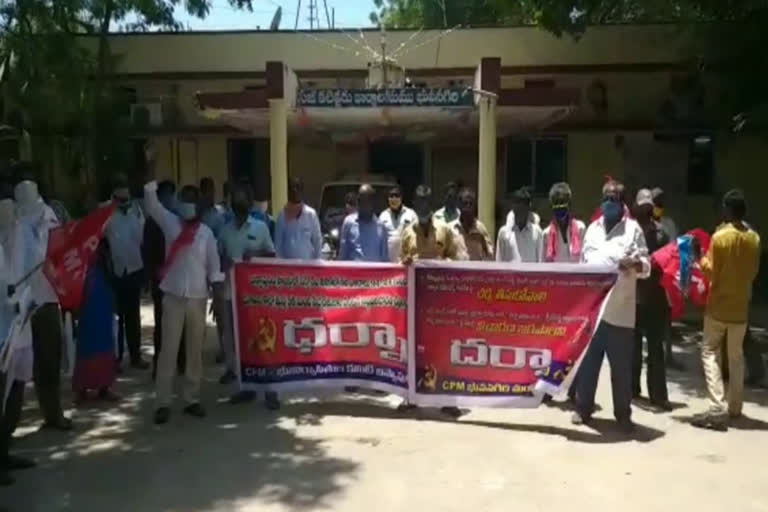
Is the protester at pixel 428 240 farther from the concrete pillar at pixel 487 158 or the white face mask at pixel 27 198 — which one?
the concrete pillar at pixel 487 158

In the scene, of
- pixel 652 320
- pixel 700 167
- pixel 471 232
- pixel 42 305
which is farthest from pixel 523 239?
pixel 700 167

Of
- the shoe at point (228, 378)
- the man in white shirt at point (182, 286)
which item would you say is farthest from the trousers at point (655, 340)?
the shoe at point (228, 378)

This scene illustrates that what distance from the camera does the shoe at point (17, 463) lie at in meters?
5.49

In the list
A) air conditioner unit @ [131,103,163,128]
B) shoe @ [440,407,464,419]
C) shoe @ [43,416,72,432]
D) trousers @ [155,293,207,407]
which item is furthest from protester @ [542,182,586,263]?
air conditioner unit @ [131,103,163,128]

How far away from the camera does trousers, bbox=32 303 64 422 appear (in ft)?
20.0

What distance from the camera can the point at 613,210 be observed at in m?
6.28

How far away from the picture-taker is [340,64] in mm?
16953

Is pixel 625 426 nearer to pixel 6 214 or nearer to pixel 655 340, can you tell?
pixel 655 340

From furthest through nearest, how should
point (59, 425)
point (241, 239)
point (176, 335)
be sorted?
point (241, 239)
point (176, 335)
point (59, 425)

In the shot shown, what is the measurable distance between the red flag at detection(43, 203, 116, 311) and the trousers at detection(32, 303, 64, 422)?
14 centimetres

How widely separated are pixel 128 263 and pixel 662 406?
5.14 metres

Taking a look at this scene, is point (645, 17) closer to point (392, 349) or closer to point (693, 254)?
point (693, 254)

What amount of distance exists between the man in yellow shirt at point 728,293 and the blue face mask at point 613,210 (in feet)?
2.56

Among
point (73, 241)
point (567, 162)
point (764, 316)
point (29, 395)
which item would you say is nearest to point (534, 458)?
point (73, 241)
